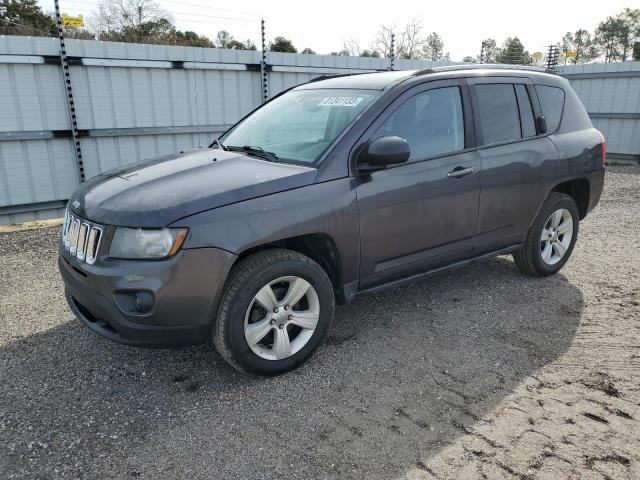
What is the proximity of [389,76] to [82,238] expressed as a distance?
243 cm

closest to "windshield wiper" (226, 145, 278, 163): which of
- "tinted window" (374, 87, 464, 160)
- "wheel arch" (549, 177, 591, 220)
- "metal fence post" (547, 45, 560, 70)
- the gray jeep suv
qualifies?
the gray jeep suv

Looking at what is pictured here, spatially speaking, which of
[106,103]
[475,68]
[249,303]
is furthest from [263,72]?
[249,303]

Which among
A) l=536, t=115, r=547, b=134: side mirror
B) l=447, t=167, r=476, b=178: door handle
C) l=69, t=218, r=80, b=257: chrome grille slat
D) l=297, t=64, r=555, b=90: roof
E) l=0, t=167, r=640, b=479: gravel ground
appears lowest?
l=0, t=167, r=640, b=479: gravel ground

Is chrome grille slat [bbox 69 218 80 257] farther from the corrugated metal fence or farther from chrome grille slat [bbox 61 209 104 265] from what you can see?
the corrugated metal fence

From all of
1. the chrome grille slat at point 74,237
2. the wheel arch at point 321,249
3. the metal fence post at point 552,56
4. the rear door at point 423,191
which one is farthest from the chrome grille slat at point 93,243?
the metal fence post at point 552,56

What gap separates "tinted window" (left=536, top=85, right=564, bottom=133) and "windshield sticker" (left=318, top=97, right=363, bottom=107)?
6.29ft

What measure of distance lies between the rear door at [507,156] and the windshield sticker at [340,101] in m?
1.01

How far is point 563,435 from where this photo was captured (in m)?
2.62

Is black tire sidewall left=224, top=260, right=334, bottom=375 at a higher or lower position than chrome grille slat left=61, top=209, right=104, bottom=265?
lower

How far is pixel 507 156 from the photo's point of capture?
4.09 m

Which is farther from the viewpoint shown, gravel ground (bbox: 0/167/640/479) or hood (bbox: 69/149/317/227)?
hood (bbox: 69/149/317/227)

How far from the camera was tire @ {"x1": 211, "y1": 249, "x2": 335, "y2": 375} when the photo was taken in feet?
9.54

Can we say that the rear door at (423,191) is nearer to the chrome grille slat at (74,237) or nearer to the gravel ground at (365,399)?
the gravel ground at (365,399)

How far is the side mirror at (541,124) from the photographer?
4.41 m
